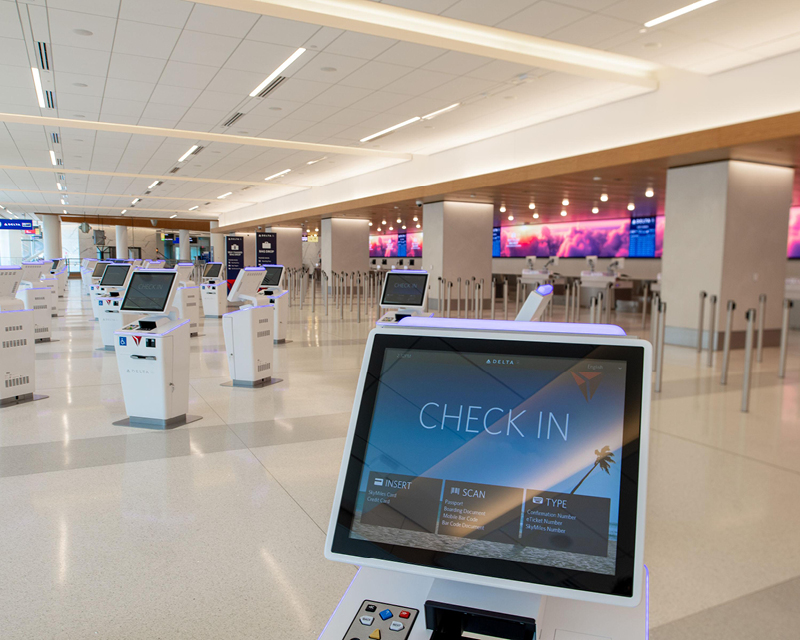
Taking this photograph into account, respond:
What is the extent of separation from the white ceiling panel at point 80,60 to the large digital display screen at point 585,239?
15.5 meters

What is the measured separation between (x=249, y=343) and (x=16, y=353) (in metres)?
2.21

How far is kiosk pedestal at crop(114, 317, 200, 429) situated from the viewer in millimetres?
4785

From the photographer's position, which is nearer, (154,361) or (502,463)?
(502,463)

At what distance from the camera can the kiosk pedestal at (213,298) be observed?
14375mm

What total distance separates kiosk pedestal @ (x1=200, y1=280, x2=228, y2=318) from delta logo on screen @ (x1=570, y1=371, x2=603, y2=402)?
14025mm

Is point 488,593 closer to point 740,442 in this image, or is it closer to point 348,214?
point 740,442

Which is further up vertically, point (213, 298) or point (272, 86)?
point (272, 86)

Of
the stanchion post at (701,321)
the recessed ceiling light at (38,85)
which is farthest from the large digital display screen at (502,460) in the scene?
the recessed ceiling light at (38,85)

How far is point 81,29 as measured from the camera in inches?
265

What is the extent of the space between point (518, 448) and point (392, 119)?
1086 centimetres

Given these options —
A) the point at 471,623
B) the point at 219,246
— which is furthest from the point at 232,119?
the point at 219,246

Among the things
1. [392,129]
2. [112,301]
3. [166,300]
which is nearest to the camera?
[166,300]

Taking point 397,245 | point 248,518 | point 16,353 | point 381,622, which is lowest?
point 248,518

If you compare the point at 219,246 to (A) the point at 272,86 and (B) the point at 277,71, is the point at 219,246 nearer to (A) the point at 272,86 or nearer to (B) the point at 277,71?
(A) the point at 272,86
